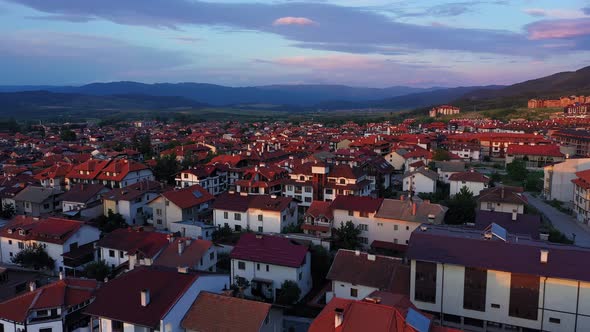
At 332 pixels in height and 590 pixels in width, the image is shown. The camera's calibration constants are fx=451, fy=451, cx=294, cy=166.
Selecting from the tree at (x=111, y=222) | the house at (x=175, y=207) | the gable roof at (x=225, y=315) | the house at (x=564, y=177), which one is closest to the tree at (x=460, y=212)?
the house at (x=564, y=177)

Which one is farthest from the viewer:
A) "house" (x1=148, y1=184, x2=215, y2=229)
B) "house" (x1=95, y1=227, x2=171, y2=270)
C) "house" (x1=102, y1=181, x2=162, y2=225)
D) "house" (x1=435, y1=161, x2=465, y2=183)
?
"house" (x1=435, y1=161, x2=465, y2=183)

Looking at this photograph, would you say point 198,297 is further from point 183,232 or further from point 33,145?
point 33,145

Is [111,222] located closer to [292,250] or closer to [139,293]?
[292,250]

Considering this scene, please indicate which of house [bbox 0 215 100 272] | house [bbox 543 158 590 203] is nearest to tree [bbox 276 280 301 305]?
house [bbox 0 215 100 272]

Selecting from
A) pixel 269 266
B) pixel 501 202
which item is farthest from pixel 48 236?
pixel 501 202

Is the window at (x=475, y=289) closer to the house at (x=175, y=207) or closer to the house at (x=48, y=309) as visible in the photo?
the house at (x=48, y=309)

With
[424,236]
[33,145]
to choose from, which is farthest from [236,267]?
[33,145]

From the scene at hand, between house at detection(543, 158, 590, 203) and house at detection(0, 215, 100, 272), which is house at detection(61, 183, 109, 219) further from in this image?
house at detection(543, 158, 590, 203)
